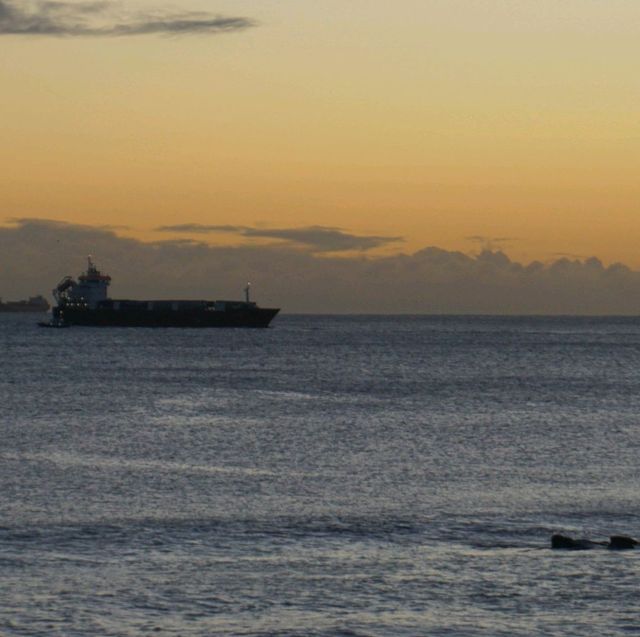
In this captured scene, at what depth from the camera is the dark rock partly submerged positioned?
118ft

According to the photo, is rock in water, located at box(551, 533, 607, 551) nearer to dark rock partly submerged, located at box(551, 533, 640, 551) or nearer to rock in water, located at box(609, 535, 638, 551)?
dark rock partly submerged, located at box(551, 533, 640, 551)

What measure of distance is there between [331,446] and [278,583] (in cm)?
3408

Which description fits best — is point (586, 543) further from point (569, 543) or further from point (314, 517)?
point (314, 517)

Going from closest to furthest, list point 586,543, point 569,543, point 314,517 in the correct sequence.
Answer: point 569,543
point 586,543
point 314,517

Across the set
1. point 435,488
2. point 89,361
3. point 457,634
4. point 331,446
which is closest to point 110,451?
point 331,446

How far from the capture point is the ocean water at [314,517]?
29188 mm

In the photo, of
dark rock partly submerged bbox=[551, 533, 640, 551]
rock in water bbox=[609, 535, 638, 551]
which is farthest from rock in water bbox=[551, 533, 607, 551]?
rock in water bbox=[609, 535, 638, 551]

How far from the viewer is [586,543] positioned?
3641 cm

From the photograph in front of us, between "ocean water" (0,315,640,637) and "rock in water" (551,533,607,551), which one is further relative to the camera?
"rock in water" (551,533,607,551)

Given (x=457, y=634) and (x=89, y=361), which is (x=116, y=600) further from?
(x=89, y=361)

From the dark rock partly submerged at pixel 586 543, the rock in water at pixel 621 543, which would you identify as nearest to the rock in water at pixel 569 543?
the dark rock partly submerged at pixel 586 543

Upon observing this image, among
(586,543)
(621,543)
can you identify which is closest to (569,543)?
(586,543)

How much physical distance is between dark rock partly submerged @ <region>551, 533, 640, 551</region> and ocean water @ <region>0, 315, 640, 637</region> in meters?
0.43

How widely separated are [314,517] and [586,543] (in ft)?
30.1
